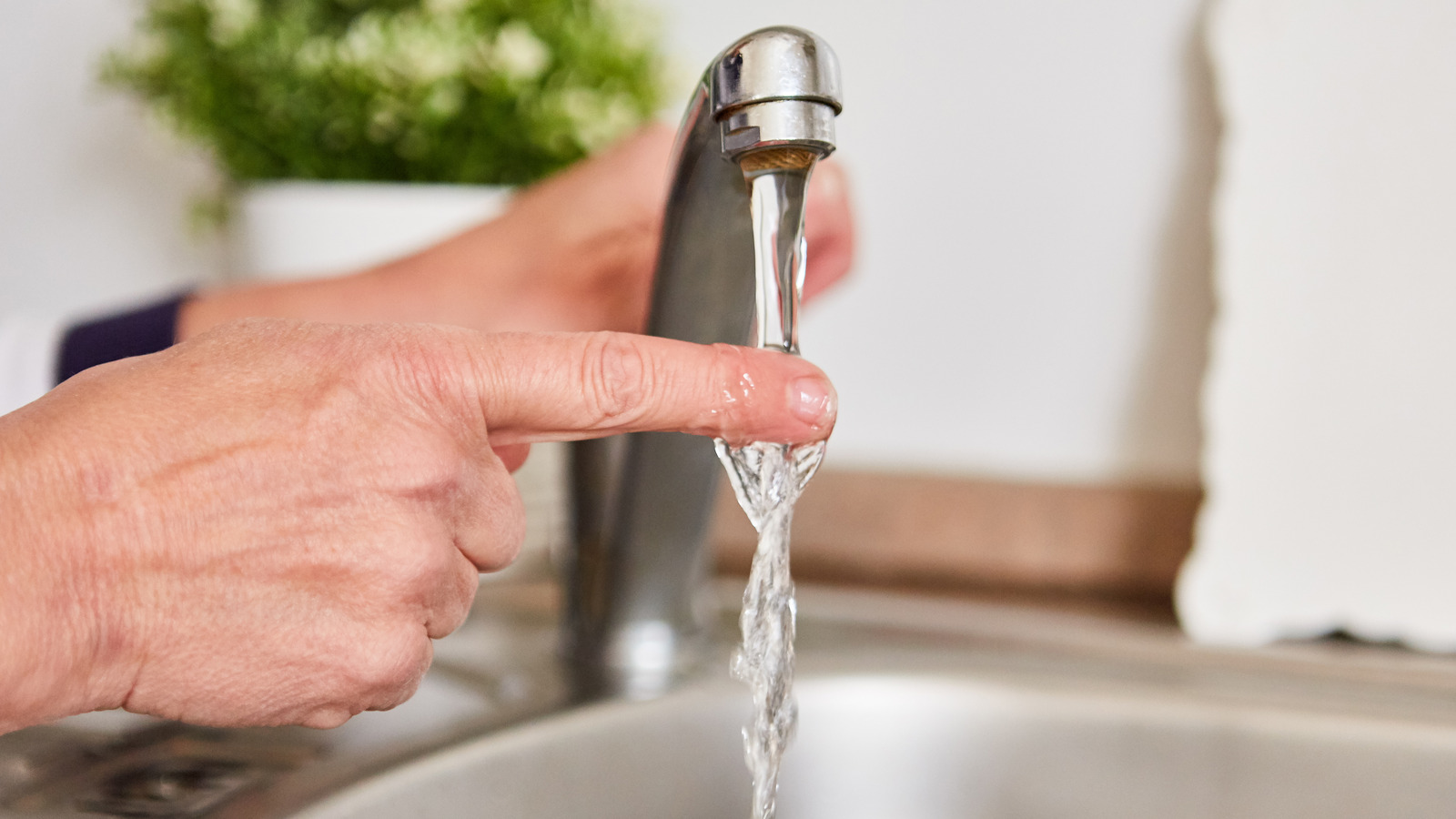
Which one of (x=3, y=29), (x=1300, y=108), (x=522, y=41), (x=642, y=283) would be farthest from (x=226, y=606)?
(x=3, y=29)

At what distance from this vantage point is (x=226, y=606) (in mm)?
269

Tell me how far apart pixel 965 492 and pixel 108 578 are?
1.65ft

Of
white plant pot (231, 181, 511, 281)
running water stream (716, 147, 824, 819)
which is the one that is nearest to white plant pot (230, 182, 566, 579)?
white plant pot (231, 181, 511, 281)

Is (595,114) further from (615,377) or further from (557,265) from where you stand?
(615,377)

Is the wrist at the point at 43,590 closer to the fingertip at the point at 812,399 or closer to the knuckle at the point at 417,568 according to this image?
the knuckle at the point at 417,568

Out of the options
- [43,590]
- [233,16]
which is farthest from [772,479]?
[233,16]

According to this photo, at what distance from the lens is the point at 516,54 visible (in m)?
0.61

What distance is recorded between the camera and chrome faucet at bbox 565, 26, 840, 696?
0.89 feet

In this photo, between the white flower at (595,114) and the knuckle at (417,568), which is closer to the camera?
the knuckle at (417,568)

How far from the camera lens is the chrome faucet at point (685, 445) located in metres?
0.27

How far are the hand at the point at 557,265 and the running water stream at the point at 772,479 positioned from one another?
19cm

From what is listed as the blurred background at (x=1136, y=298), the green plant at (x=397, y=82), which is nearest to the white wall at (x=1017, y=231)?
the blurred background at (x=1136, y=298)

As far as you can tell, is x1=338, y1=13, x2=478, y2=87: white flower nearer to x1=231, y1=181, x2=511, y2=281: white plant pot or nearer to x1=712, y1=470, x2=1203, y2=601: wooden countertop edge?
x1=231, y1=181, x2=511, y2=281: white plant pot

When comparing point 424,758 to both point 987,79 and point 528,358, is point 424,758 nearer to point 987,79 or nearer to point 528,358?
point 528,358
